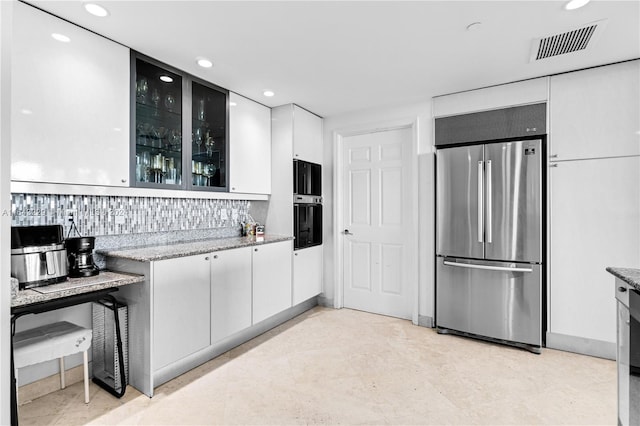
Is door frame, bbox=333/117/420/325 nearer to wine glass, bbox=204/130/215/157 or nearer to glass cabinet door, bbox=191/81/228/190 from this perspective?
glass cabinet door, bbox=191/81/228/190

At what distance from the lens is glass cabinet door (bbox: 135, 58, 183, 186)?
244cm

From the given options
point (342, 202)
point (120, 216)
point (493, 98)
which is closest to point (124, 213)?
point (120, 216)

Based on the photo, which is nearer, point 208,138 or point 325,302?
point 208,138

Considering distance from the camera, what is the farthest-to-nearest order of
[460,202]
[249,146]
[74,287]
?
[249,146], [460,202], [74,287]

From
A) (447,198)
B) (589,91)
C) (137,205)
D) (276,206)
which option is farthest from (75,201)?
(589,91)

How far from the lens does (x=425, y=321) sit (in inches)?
136

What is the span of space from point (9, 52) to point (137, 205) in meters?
2.24

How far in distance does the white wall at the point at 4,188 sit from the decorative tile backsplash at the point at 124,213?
1816 mm

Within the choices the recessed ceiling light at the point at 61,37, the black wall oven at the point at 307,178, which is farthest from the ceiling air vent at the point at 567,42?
the recessed ceiling light at the point at 61,37

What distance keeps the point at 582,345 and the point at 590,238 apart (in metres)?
0.90

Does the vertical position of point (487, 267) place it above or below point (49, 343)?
above

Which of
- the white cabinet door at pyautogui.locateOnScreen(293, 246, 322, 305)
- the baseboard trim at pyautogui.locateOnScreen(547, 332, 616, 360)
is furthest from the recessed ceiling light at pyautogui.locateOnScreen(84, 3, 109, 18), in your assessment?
the baseboard trim at pyautogui.locateOnScreen(547, 332, 616, 360)

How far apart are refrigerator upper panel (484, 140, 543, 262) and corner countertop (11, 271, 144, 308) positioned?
2.88 m

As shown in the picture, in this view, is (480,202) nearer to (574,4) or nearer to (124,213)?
(574,4)
